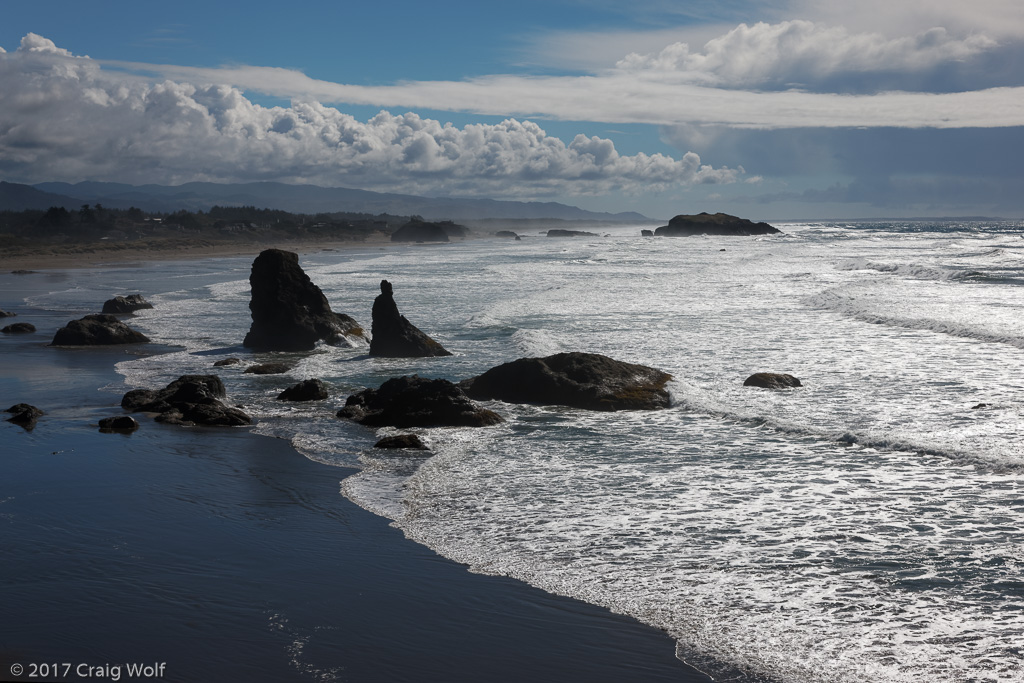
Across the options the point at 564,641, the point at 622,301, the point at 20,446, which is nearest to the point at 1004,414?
the point at 564,641

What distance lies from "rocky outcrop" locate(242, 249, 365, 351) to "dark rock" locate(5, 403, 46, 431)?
9.42 m

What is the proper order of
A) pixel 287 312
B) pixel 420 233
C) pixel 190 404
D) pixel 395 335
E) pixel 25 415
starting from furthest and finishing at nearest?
pixel 420 233, pixel 287 312, pixel 395 335, pixel 190 404, pixel 25 415

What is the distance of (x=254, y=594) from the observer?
7.48 meters

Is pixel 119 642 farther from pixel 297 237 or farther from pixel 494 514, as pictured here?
pixel 297 237

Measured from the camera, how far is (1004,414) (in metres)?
14.0

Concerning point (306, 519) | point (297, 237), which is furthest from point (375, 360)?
point (297, 237)

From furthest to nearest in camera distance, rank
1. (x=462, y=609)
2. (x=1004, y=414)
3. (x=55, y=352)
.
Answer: (x=55, y=352) → (x=1004, y=414) → (x=462, y=609)

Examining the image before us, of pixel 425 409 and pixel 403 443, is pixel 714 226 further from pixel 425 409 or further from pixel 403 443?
pixel 403 443

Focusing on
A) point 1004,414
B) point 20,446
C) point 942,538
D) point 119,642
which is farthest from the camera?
point 1004,414

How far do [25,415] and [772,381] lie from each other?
526 inches

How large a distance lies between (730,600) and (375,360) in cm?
1568

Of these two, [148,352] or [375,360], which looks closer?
[375,360]

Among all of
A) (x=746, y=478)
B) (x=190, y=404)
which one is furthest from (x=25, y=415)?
(x=746, y=478)

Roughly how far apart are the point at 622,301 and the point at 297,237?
109 m
